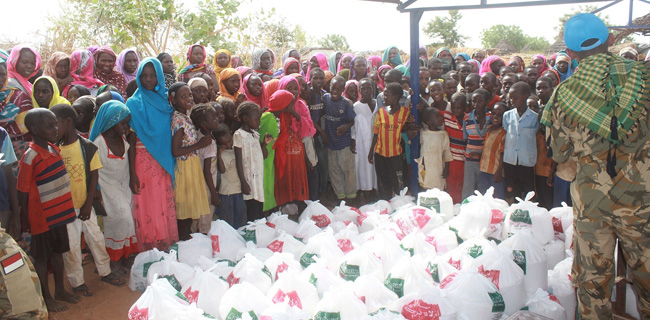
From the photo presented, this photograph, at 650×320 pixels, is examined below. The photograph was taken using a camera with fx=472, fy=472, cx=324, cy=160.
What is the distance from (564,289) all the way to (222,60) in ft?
16.2

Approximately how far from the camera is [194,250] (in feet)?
12.7

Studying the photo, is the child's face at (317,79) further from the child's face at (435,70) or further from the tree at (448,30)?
the tree at (448,30)

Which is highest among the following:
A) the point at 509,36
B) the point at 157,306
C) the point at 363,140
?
the point at 363,140

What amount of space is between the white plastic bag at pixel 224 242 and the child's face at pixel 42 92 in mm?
1730

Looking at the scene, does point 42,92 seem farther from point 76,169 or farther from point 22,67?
point 76,169

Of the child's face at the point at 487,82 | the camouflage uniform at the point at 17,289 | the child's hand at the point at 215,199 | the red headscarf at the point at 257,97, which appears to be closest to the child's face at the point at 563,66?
the child's face at the point at 487,82

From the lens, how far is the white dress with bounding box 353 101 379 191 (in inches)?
218

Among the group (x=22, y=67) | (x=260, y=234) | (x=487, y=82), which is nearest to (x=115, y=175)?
(x=260, y=234)

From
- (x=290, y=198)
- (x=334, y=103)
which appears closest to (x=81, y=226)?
(x=290, y=198)

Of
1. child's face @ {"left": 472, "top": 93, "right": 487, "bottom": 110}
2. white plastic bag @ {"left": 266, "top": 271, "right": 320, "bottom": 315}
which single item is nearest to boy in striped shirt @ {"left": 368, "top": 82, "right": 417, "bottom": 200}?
child's face @ {"left": 472, "top": 93, "right": 487, "bottom": 110}

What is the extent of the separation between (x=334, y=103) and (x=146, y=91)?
218 centimetres

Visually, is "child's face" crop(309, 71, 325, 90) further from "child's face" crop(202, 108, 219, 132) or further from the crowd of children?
"child's face" crop(202, 108, 219, 132)

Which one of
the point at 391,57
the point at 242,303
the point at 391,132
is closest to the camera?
the point at 242,303

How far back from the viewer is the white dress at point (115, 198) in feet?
12.3
